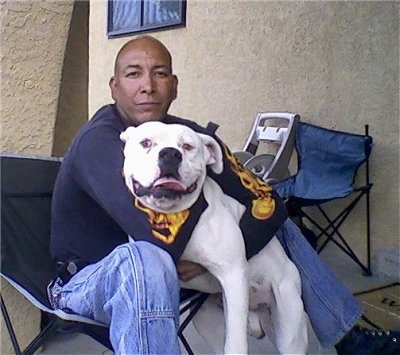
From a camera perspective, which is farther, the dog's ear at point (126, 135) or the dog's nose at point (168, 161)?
the dog's ear at point (126, 135)

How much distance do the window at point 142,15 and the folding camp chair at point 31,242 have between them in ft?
10.3

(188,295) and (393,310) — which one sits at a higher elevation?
(188,295)

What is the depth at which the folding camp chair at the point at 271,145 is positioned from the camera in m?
3.80

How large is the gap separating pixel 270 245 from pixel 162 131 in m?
0.50

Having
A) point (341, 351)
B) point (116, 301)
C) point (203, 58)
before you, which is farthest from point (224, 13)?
point (116, 301)

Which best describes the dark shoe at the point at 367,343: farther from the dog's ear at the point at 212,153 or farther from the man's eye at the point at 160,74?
the man's eye at the point at 160,74

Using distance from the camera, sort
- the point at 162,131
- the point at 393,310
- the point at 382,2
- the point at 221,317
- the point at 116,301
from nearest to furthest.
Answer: the point at 116,301 < the point at 162,131 < the point at 221,317 < the point at 393,310 < the point at 382,2

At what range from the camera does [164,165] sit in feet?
4.88

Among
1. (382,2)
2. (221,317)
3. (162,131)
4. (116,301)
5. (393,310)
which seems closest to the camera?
(116,301)

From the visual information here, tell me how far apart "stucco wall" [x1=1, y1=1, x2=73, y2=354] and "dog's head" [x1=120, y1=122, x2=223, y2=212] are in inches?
31.1

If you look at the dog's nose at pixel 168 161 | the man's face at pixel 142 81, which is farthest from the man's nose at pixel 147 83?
the dog's nose at pixel 168 161

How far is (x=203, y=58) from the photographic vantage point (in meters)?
4.82

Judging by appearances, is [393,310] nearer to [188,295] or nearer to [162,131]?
[188,295]

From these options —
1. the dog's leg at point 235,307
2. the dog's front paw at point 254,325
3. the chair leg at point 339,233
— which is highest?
the dog's leg at point 235,307
